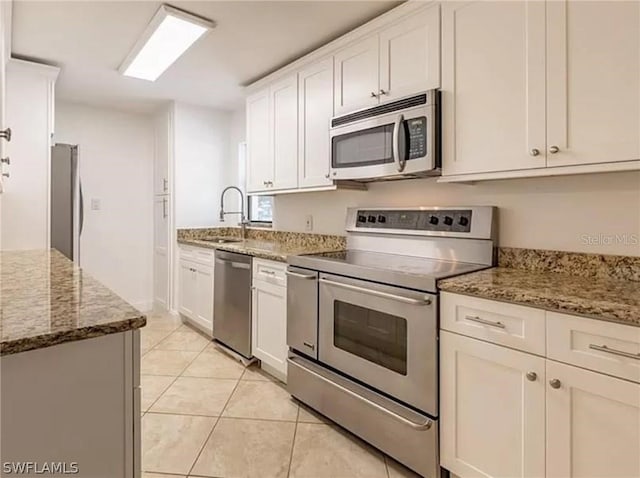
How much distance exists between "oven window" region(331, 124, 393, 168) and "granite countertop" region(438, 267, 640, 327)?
826mm

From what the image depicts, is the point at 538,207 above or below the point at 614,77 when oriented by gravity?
below

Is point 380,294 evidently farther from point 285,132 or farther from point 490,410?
point 285,132

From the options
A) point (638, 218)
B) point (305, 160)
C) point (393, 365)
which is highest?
point (305, 160)

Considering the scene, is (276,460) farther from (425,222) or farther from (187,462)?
(425,222)

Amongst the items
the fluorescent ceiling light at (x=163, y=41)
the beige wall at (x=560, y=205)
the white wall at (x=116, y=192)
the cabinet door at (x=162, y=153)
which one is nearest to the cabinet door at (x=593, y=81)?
the beige wall at (x=560, y=205)

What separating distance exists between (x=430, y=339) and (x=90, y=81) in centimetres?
352

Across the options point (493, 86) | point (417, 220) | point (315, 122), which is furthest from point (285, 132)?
point (493, 86)

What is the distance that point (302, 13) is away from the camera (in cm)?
222

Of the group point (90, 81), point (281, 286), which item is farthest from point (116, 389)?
point (90, 81)

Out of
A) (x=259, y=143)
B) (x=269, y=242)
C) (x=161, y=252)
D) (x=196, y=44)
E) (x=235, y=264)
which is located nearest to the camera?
(x=196, y=44)

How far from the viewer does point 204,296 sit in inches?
137

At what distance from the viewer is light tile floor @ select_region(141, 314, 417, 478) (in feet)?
5.74

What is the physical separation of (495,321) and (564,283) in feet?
1.17

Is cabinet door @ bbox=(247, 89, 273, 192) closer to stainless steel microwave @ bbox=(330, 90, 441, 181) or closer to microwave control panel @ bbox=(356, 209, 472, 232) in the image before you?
stainless steel microwave @ bbox=(330, 90, 441, 181)
